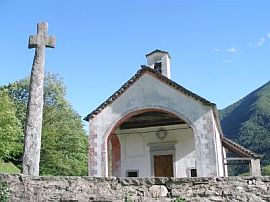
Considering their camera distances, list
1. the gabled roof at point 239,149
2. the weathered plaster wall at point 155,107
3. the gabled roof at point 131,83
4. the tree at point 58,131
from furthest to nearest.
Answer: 1. the tree at point 58,131
2. the gabled roof at point 239,149
3. the gabled roof at point 131,83
4. the weathered plaster wall at point 155,107

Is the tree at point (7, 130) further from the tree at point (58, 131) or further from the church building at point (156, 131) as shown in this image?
the church building at point (156, 131)

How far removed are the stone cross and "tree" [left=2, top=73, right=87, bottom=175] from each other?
24269mm

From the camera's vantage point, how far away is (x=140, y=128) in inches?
813

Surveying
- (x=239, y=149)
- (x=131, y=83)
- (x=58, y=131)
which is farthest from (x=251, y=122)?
(x=131, y=83)

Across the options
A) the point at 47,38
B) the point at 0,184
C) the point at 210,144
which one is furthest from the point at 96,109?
the point at 0,184

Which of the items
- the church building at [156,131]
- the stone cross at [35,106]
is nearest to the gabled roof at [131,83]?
the church building at [156,131]

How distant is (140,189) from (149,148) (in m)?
13.7

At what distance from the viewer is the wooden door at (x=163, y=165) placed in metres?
19.9

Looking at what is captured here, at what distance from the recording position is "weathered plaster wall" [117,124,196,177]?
19641 mm

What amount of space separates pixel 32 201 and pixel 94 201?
1.07 metres

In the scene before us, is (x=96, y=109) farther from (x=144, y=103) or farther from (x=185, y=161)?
(x=185, y=161)

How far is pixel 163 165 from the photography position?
20.0 metres

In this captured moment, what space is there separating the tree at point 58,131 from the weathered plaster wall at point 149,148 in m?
13.7

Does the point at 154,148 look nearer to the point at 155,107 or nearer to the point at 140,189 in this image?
the point at 155,107
